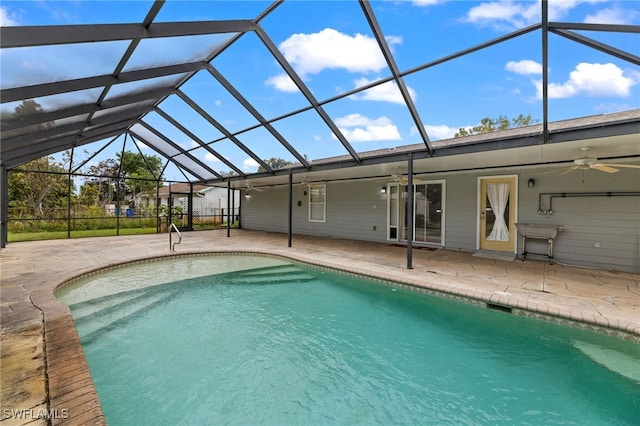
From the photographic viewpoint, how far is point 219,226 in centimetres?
1588

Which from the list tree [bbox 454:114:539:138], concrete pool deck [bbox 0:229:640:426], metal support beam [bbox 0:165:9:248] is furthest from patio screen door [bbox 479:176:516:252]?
metal support beam [bbox 0:165:9:248]

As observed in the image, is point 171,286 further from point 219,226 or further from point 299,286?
point 219,226

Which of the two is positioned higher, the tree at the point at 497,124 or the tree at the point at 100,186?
the tree at the point at 497,124

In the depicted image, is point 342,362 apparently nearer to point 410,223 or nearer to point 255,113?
point 410,223

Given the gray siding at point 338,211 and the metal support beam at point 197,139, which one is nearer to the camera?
the metal support beam at point 197,139

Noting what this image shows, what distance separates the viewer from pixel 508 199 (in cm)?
725

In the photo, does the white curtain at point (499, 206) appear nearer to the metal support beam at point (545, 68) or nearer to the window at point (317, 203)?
the metal support beam at point (545, 68)

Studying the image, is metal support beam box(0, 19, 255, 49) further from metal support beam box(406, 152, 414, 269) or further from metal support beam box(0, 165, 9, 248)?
metal support beam box(0, 165, 9, 248)

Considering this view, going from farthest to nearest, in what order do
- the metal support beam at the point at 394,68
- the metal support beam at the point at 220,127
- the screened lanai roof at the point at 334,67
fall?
the metal support beam at the point at 220,127 → the metal support beam at the point at 394,68 → the screened lanai roof at the point at 334,67

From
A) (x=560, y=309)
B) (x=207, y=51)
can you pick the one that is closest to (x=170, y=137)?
(x=207, y=51)

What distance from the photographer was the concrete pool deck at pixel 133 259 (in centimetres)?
205

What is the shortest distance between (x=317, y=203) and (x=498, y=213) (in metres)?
6.35

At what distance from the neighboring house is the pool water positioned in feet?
8.09

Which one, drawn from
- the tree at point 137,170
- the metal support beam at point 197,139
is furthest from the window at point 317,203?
the tree at point 137,170
